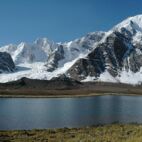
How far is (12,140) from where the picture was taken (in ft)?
148

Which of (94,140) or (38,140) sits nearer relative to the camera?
(94,140)

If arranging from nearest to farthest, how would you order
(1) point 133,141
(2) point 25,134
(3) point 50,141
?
(1) point 133,141, (3) point 50,141, (2) point 25,134

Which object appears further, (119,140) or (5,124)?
(5,124)

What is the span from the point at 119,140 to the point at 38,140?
33.0 ft

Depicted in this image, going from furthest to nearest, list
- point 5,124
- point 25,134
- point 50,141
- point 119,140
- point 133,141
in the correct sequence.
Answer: point 5,124 → point 25,134 → point 50,141 → point 119,140 → point 133,141

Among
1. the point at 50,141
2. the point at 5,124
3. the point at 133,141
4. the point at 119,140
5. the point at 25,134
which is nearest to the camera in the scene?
the point at 133,141

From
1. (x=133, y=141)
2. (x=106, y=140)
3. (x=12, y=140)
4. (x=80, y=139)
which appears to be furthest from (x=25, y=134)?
(x=133, y=141)

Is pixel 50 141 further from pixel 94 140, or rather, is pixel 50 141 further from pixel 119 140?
pixel 119 140

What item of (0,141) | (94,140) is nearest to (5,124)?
(0,141)

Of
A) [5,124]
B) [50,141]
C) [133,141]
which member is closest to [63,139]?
[50,141]

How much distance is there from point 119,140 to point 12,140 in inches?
516

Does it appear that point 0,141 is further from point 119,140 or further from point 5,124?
point 5,124

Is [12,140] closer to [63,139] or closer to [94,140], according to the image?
[63,139]

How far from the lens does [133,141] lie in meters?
36.5
